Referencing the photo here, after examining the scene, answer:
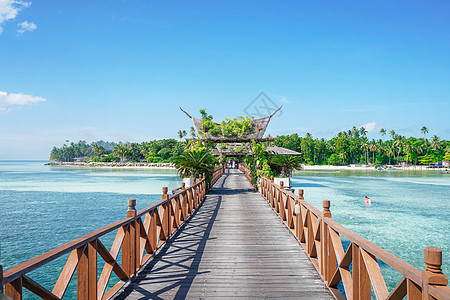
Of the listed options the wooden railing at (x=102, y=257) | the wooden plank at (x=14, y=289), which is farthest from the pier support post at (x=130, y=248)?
the wooden plank at (x=14, y=289)

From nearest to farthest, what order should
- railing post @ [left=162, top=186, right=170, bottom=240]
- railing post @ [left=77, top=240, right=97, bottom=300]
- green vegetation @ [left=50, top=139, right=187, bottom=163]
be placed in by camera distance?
railing post @ [left=77, top=240, right=97, bottom=300] → railing post @ [left=162, top=186, right=170, bottom=240] → green vegetation @ [left=50, top=139, right=187, bottom=163]

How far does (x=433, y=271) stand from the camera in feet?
6.07

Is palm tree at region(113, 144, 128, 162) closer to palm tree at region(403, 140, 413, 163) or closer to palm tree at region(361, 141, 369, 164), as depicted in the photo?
palm tree at region(361, 141, 369, 164)

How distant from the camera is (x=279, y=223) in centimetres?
804

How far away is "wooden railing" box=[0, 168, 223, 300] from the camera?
2.06 m

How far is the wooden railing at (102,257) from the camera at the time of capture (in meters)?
2.06

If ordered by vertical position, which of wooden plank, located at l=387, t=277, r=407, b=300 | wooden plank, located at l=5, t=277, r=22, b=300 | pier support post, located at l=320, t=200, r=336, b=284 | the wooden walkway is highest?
wooden plank, located at l=5, t=277, r=22, b=300

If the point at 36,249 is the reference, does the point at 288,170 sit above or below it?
above

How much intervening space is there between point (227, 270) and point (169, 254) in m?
1.32

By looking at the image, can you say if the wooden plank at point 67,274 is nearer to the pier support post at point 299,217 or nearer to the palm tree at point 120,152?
the pier support post at point 299,217

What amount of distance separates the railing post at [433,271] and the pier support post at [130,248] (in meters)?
3.44

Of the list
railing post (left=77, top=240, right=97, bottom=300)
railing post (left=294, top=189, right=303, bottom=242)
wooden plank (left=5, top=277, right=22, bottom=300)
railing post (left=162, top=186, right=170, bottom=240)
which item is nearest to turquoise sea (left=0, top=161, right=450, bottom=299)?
railing post (left=162, top=186, right=170, bottom=240)

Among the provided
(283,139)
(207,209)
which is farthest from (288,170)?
(283,139)

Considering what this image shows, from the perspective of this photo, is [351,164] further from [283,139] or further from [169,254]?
[169,254]
